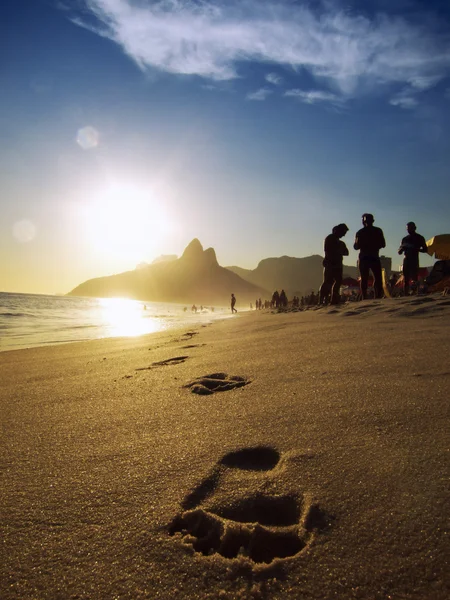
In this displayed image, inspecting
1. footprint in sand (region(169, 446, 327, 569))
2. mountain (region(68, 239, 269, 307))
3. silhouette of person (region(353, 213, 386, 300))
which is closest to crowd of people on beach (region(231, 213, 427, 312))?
silhouette of person (region(353, 213, 386, 300))

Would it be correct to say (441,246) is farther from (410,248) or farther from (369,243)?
(369,243)

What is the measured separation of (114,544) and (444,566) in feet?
2.33

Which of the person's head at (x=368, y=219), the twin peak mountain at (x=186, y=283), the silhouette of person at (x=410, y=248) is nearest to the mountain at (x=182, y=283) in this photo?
the twin peak mountain at (x=186, y=283)

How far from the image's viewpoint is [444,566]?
68cm

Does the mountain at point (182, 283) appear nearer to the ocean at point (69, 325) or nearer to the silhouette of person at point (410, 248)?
the ocean at point (69, 325)

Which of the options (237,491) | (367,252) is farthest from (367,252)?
(237,491)

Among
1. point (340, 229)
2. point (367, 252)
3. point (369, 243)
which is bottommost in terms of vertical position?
point (367, 252)

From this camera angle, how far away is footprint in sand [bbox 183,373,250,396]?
202 cm

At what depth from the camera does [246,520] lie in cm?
89

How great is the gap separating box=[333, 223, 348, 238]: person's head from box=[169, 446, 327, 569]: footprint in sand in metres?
7.54

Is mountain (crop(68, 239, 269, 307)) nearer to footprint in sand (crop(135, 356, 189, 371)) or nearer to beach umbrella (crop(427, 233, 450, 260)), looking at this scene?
beach umbrella (crop(427, 233, 450, 260))

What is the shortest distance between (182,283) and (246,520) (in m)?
176

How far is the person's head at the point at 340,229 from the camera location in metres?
7.84

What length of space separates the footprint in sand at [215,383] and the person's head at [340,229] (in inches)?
254
